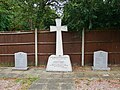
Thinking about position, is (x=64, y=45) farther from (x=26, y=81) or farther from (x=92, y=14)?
(x=26, y=81)

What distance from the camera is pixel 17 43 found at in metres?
10.8

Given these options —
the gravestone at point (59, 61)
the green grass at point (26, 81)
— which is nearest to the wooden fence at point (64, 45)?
the gravestone at point (59, 61)

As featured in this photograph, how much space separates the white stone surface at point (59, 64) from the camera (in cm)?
941

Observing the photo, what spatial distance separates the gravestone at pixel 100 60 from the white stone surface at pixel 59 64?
118cm

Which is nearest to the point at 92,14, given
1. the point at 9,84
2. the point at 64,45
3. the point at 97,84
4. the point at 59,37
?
the point at 59,37

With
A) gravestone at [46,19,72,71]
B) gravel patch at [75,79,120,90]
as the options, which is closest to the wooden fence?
gravestone at [46,19,72,71]

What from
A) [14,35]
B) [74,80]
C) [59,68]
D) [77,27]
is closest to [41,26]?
[14,35]

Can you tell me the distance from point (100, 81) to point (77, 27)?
3.32m

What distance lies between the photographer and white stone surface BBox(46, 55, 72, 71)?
9.41m

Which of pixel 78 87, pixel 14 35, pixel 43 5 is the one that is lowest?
pixel 78 87

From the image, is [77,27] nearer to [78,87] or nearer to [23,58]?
[23,58]

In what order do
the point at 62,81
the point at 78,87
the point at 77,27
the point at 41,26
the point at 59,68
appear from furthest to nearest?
1. the point at 41,26
2. the point at 77,27
3. the point at 59,68
4. the point at 62,81
5. the point at 78,87

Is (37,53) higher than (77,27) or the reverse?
the reverse

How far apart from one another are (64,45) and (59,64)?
1436 mm
